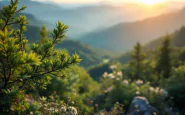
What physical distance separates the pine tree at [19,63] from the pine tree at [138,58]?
22392 millimetres

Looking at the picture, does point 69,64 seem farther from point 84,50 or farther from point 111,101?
point 84,50

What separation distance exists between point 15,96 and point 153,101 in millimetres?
8529

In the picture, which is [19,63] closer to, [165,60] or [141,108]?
[141,108]

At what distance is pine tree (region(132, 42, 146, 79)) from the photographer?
79.5 feet

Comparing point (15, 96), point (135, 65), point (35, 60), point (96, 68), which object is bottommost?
point (96, 68)

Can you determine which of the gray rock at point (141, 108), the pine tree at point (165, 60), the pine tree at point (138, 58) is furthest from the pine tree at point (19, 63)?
the pine tree at point (165, 60)

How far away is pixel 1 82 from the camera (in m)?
2.27

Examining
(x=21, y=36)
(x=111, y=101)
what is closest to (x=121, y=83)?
(x=111, y=101)

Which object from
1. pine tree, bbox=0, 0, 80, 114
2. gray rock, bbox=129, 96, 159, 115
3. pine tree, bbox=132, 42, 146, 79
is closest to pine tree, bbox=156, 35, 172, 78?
pine tree, bbox=132, 42, 146, 79

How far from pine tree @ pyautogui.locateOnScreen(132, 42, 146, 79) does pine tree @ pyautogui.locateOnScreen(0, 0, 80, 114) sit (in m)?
22.4

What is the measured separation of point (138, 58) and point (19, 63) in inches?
940

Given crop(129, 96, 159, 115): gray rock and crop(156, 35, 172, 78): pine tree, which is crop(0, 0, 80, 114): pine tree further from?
crop(156, 35, 172, 78): pine tree

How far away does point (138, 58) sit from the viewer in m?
24.9

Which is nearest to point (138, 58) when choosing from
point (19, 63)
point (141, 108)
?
point (141, 108)
